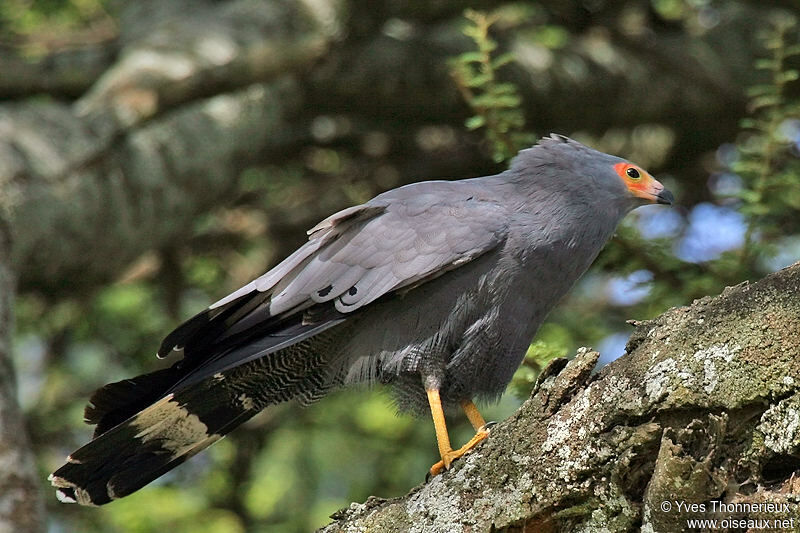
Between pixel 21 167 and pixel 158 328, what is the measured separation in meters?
2.45

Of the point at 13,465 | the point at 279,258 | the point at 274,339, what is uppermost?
the point at 274,339

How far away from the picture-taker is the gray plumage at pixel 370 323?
4.11 m

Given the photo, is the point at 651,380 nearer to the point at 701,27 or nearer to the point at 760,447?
the point at 760,447

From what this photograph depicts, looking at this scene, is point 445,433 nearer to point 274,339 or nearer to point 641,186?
point 274,339

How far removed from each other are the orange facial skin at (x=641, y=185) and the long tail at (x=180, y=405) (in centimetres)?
161

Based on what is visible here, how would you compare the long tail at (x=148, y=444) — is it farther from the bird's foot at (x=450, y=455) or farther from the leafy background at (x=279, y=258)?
the leafy background at (x=279, y=258)

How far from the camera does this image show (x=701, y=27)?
8.23 m

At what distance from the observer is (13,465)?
4.58m

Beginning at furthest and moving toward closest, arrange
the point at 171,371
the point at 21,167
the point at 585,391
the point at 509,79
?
the point at 509,79
the point at 21,167
the point at 171,371
the point at 585,391

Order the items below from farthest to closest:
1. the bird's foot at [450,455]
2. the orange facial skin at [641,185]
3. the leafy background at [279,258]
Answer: the leafy background at [279,258] → the orange facial skin at [641,185] → the bird's foot at [450,455]

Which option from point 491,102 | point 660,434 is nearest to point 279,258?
point 491,102

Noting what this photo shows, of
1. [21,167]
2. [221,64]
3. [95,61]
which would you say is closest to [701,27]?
[221,64]

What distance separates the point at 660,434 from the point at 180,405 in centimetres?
225

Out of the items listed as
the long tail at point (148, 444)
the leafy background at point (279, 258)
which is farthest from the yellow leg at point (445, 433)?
the leafy background at point (279, 258)
